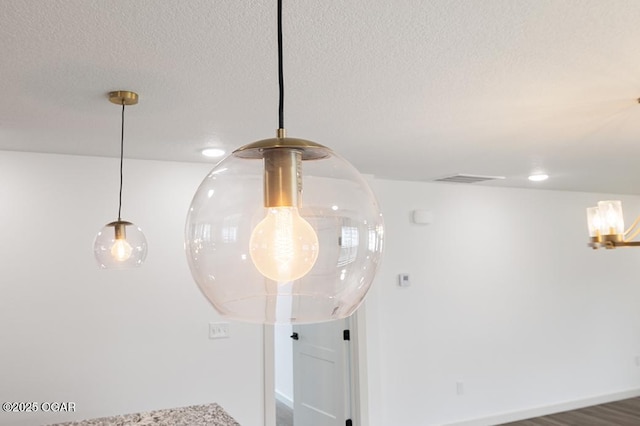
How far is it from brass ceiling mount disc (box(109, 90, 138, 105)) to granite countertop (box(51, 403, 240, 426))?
1459 mm

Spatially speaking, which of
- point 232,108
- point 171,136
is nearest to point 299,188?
point 232,108

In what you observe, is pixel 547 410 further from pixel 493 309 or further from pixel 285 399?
pixel 285 399

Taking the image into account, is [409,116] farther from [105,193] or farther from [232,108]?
[105,193]

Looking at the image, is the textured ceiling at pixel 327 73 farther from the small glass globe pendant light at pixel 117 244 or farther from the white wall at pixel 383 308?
the white wall at pixel 383 308

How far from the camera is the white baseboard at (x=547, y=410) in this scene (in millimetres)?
4246

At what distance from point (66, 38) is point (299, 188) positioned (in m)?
1.22

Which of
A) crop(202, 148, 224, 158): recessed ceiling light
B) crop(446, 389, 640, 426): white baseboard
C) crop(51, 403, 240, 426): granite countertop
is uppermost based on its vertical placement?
crop(202, 148, 224, 158): recessed ceiling light

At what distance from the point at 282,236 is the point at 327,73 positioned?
127 centimetres

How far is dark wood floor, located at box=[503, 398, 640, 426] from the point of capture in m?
4.38

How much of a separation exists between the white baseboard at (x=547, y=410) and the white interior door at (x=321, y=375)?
42.6 inches

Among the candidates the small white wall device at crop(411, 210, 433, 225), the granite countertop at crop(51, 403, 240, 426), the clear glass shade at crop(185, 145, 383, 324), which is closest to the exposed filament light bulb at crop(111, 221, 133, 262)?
the granite countertop at crop(51, 403, 240, 426)

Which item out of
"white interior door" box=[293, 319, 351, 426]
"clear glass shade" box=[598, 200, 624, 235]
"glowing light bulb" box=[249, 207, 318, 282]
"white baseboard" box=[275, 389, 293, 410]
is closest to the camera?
"glowing light bulb" box=[249, 207, 318, 282]

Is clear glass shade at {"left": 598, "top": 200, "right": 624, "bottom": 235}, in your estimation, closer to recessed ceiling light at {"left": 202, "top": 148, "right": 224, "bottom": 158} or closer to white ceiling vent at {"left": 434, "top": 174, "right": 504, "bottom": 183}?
white ceiling vent at {"left": 434, "top": 174, "right": 504, "bottom": 183}

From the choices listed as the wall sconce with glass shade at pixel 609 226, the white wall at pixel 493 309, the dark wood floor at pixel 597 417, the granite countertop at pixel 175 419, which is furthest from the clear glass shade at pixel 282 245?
the dark wood floor at pixel 597 417
